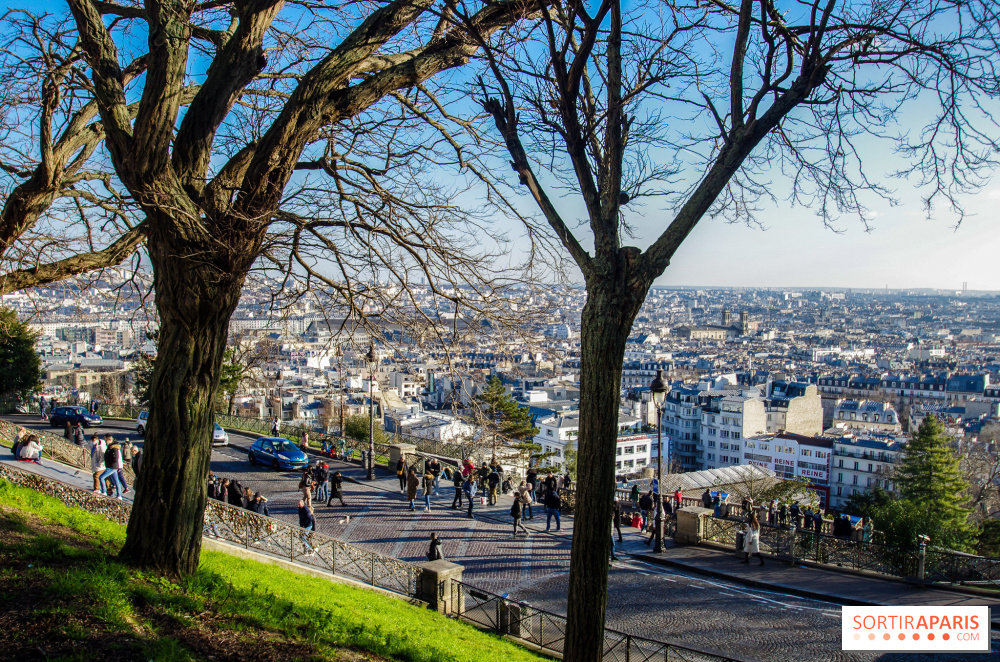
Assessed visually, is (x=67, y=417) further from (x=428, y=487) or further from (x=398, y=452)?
(x=428, y=487)

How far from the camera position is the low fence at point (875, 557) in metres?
12.9

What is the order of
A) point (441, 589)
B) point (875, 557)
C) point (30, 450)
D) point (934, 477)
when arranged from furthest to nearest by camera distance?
point (934, 477), point (30, 450), point (875, 557), point (441, 589)

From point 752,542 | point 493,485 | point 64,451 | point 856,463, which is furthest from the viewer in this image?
point 856,463

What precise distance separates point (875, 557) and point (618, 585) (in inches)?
215

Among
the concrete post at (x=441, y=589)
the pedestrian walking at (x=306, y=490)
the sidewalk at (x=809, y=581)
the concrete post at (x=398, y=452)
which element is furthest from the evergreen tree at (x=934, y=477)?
the concrete post at (x=441, y=589)

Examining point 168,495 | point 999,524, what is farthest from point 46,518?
point 999,524

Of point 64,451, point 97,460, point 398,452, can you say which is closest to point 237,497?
point 97,460

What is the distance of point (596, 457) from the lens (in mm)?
5043

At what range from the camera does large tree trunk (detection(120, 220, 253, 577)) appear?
5.73m

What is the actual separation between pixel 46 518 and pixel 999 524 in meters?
38.3

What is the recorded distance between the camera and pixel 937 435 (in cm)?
4122

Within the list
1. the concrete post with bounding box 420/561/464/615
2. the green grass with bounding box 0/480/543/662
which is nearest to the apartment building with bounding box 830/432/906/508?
the concrete post with bounding box 420/561/464/615

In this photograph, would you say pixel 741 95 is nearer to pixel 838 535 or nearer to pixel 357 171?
pixel 357 171

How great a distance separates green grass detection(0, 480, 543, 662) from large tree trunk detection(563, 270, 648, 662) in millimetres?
1962
